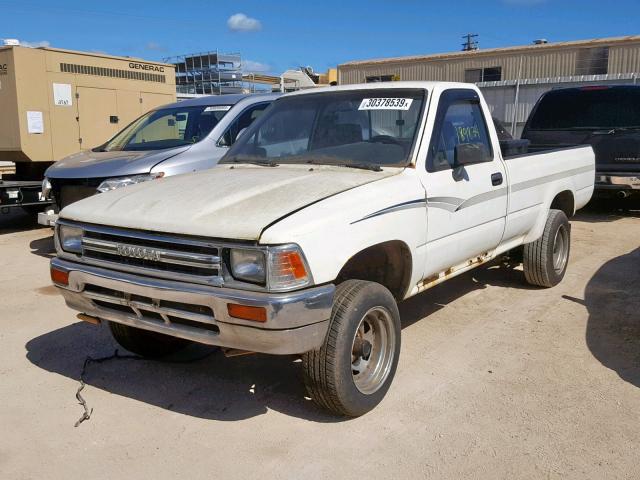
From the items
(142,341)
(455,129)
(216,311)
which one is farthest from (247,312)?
(455,129)

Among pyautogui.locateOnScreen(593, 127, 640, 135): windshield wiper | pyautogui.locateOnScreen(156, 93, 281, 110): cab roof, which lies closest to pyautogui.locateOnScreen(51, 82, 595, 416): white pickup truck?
pyautogui.locateOnScreen(156, 93, 281, 110): cab roof

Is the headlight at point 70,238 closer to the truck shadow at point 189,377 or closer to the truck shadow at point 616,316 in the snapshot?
the truck shadow at point 189,377

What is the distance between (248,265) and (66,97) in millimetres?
8834

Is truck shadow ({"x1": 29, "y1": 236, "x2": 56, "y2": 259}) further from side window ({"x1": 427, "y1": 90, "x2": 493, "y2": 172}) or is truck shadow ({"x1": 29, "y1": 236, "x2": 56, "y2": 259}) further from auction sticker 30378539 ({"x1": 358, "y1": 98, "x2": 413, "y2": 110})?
side window ({"x1": 427, "y1": 90, "x2": 493, "y2": 172})

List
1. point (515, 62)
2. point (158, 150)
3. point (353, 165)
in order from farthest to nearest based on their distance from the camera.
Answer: point (515, 62) < point (158, 150) < point (353, 165)

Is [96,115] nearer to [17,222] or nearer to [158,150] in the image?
[17,222]

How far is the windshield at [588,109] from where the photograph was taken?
952 centimetres

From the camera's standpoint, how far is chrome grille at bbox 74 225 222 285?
3.22 meters

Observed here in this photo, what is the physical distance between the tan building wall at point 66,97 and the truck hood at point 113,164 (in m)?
2.81

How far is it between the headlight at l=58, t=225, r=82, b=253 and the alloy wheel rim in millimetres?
1736

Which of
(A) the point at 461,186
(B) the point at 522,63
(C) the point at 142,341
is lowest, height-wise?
(C) the point at 142,341

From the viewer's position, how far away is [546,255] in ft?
19.6

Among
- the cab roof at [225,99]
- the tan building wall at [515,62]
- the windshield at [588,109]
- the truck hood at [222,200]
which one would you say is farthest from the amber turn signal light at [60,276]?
the tan building wall at [515,62]

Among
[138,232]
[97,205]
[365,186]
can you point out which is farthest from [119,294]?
[365,186]
